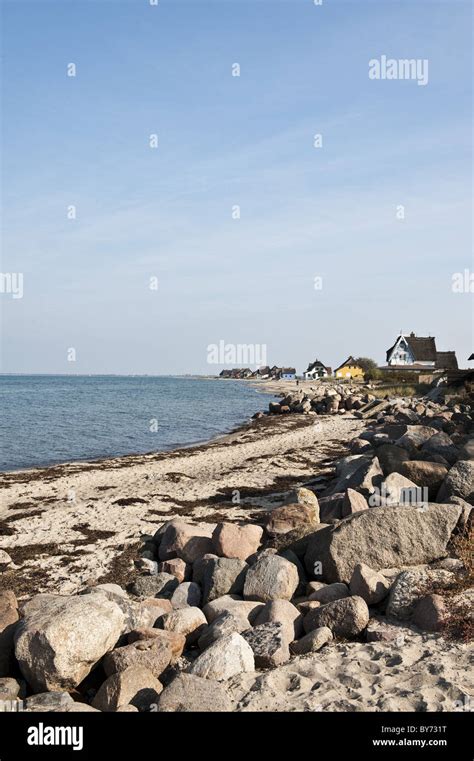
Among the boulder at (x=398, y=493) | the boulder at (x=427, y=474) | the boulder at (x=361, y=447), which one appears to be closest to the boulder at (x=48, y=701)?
the boulder at (x=398, y=493)

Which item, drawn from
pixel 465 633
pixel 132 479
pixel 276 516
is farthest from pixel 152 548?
pixel 132 479

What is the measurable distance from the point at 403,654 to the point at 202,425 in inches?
1351

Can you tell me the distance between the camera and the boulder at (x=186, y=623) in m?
7.00

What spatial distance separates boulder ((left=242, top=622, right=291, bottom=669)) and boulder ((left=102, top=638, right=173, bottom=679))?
3.15ft

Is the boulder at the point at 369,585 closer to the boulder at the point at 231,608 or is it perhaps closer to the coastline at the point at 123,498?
the boulder at the point at 231,608

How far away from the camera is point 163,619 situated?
7.11m

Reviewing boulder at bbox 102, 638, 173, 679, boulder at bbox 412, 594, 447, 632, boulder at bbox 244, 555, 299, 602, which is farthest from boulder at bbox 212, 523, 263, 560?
boulder at bbox 412, 594, 447, 632

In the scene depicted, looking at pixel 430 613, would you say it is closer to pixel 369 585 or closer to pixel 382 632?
pixel 382 632

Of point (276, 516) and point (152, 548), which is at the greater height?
point (276, 516)

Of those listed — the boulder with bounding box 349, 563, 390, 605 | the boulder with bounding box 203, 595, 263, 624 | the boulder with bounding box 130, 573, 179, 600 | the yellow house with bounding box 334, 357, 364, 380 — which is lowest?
the boulder with bounding box 130, 573, 179, 600

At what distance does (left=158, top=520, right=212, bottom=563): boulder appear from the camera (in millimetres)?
9718

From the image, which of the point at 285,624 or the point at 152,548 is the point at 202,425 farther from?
the point at 285,624

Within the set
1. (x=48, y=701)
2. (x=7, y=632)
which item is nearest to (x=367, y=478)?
(x=7, y=632)

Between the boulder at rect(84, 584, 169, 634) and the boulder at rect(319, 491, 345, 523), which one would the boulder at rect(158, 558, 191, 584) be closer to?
the boulder at rect(84, 584, 169, 634)
